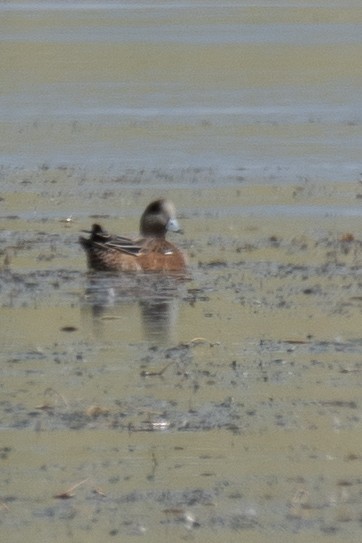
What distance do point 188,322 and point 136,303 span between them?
917mm

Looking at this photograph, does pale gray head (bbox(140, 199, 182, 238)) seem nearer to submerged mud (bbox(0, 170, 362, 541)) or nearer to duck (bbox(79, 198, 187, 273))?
duck (bbox(79, 198, 187, 273))

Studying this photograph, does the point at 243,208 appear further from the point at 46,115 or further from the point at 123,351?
the point at 46,115

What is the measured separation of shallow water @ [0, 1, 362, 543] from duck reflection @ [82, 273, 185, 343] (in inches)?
1.1

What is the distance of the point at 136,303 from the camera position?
38.5 feet

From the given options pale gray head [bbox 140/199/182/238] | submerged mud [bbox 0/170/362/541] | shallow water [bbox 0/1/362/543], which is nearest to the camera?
submerged mud [bbox 0/170/362/541]

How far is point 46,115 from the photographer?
22.7 meters

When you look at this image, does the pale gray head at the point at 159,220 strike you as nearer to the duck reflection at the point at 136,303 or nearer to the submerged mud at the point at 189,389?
the submerged mud at the point at 189,389

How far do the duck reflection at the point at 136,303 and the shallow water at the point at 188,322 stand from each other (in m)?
0.03

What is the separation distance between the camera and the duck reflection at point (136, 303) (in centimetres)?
1070

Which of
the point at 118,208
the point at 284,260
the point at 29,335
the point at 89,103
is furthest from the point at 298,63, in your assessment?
the point at 29,335

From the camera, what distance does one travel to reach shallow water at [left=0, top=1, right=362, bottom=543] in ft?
23.7

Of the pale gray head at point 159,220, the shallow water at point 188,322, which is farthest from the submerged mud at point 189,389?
the pale gray head at point 159,220

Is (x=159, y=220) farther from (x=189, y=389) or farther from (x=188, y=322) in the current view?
(x=189, y=389)

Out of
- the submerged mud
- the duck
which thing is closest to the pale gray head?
the duck
